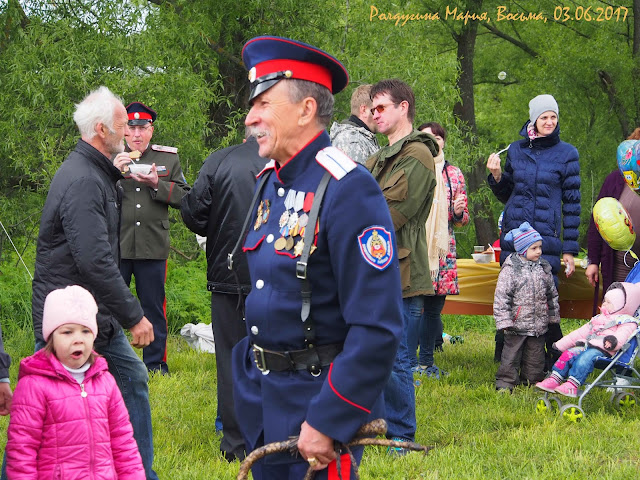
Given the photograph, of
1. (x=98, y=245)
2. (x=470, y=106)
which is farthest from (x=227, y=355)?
(x=470, y=106)

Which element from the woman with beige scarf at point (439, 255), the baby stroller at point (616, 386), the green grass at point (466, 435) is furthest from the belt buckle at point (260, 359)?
the woman with beige scarf at point (439, 255)

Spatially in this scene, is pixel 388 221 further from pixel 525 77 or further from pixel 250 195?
pixel 525 77

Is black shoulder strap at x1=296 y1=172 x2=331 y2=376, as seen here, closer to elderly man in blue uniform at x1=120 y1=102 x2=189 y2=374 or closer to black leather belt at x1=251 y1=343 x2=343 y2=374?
black leather belt at x1=251 y1=343 x2=343 y2=374

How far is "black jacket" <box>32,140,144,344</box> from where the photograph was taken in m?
3.98

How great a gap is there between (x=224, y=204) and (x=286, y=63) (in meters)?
2.52

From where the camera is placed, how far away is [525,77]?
1911 cm

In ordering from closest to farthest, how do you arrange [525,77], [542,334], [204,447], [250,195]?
[250,195] → [204,447] → [542,334] → [525,77]

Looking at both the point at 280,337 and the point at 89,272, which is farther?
the point at 89,272

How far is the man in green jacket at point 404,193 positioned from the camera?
534cm

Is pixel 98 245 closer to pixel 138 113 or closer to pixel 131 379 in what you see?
pixel 131 379

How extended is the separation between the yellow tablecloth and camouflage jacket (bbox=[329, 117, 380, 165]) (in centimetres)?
299

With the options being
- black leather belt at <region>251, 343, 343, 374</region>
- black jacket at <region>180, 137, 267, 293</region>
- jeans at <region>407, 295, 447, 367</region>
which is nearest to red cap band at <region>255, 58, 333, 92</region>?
black leather belt at <region>251, 343, 343, 374</region>

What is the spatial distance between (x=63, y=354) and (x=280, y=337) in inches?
57.2

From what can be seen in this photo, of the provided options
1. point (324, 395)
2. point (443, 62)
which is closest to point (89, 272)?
point (324, 395)
